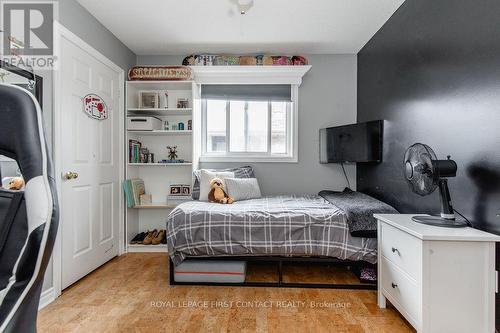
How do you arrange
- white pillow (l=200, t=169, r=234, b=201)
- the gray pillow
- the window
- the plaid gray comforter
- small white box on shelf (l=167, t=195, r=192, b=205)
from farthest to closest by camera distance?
the window
small white box on shelf (l=167, t=195, r=192, b=205)
the gray pillow
white pillow (l=200, t=169, r=234, b=201)
the plaid gray comforter

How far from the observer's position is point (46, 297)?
1.97 m

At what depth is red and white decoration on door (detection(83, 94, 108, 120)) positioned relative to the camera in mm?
2489

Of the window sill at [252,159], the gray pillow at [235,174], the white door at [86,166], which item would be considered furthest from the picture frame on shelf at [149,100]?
the gray pillow at [235,174]

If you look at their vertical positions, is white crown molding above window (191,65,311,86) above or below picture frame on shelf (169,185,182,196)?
above

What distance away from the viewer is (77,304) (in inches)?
78.3

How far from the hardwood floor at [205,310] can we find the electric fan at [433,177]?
2.43 ft

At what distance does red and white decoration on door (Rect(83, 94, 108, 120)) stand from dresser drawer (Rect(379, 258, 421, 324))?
284 cm

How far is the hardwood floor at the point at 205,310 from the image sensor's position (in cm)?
172

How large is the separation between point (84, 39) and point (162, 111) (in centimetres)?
106

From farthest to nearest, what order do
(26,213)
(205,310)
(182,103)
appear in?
(182,103), (205,310), (26,213)

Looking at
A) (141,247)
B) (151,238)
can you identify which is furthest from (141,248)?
(151,238)

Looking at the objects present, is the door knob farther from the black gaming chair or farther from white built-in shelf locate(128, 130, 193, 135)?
the black gaming chair

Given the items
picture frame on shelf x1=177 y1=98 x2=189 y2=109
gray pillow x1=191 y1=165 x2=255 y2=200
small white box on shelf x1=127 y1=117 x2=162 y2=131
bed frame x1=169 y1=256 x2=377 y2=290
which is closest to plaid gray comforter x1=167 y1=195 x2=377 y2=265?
bed frame x1=169 y1=256 x2=377 y2=290
